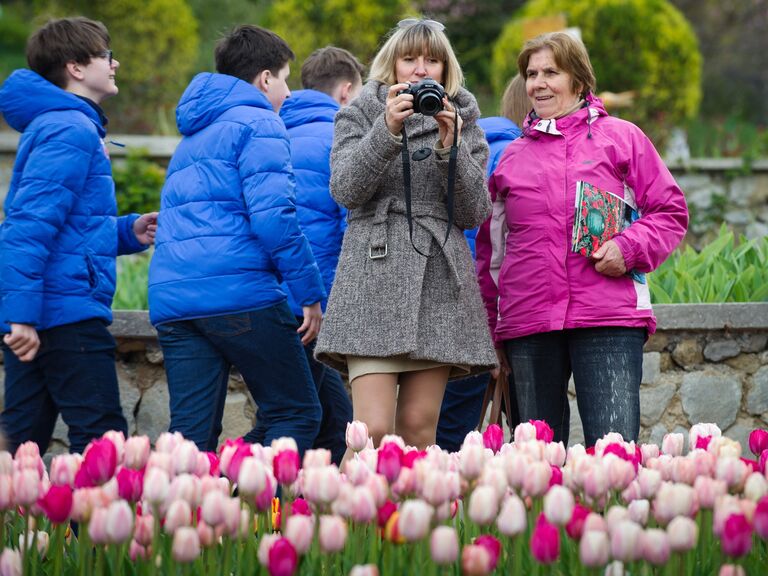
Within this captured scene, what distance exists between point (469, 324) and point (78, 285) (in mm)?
1265

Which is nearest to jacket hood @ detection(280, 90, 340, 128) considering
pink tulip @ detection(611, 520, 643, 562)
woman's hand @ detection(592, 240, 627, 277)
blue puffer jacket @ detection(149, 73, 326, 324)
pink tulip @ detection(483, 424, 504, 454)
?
blue puffer jacket @ detection(149, 73, 326, 324)

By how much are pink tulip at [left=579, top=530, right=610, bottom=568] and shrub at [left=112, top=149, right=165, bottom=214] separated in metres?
6.18

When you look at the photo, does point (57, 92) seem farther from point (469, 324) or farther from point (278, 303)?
point (469, 324)

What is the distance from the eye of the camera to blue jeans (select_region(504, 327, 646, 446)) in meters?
3.41

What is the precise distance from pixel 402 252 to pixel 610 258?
24.2 inches

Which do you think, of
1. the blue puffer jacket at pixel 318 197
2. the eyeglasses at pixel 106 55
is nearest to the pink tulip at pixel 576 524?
the blue puffer jacket at pixel 318 197

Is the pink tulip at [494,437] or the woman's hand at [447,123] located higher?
the woman's hand at [447,123]

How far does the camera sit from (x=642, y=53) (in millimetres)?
9914

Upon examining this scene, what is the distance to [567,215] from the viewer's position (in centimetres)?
347

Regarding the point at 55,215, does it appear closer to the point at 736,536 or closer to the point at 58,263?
the point at 58,263

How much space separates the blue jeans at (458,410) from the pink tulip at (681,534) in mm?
2287

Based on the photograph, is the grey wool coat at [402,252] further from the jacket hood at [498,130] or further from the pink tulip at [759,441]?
the pink tulip at [759,441]

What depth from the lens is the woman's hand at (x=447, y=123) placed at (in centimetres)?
324

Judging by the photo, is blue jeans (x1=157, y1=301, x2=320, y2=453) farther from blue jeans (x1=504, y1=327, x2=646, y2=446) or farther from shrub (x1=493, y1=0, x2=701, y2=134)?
shrub (x1=493, y1=0, x2=701, y2=134)
